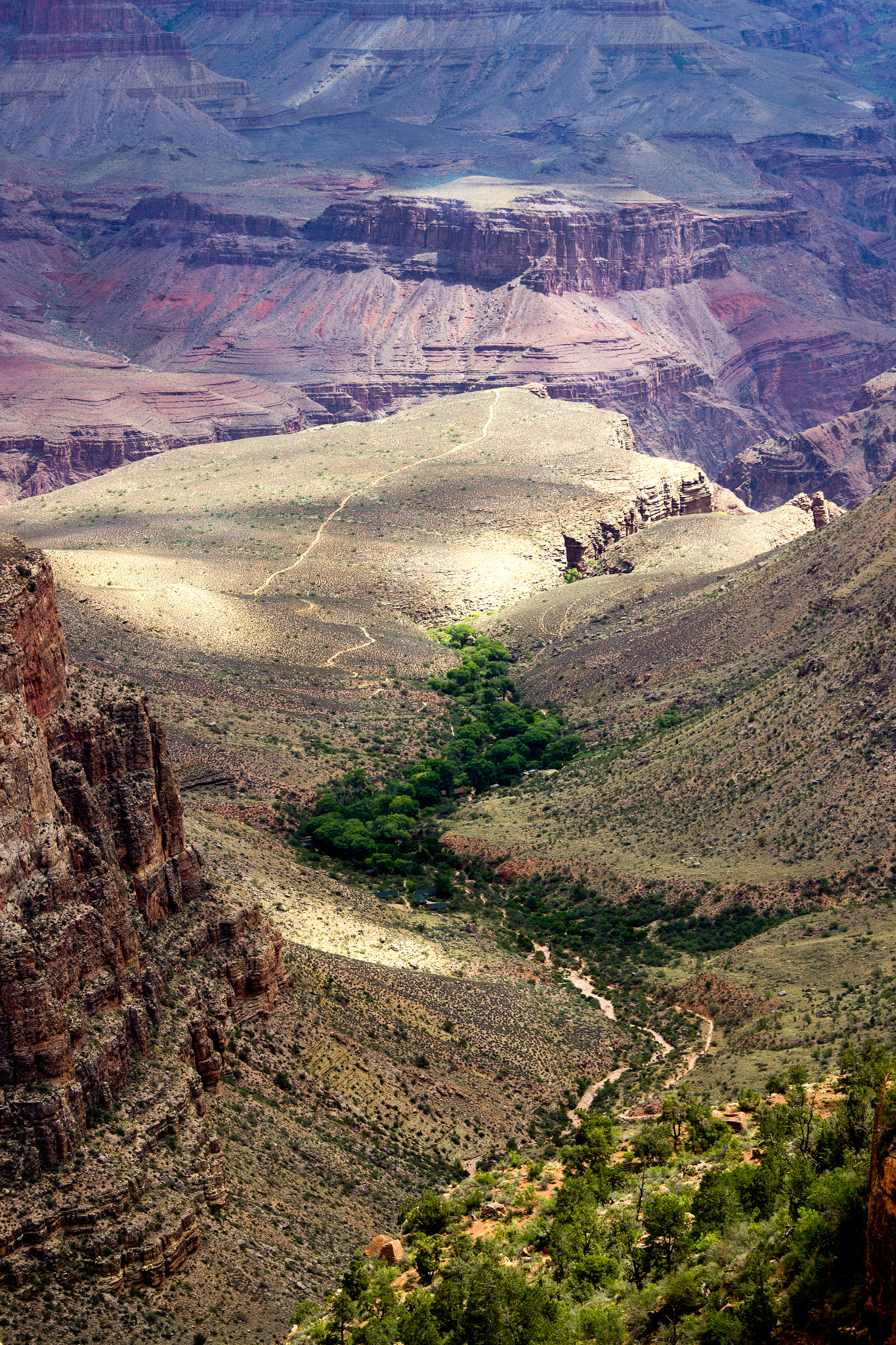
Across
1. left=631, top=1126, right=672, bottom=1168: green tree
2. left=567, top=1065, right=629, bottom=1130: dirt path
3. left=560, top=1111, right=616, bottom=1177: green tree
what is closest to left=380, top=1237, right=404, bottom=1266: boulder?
Result: left=560, top=1111, right=616, bottom=1177: green tree

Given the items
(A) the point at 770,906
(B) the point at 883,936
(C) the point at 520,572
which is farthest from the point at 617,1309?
(C) the point at 520,572

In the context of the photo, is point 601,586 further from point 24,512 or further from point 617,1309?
point 617,1309

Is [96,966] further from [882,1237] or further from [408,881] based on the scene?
[408,881]

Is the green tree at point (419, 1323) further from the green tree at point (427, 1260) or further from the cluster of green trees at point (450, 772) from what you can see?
the cluster of green trees at point (450, 772)

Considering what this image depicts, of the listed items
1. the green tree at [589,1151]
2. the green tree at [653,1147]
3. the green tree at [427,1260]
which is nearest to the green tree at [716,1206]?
the green tree at [653,1147]

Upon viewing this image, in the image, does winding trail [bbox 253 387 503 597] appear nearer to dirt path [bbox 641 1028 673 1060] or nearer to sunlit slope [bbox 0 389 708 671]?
sunlit slope [bbox 0 389 708 671]
